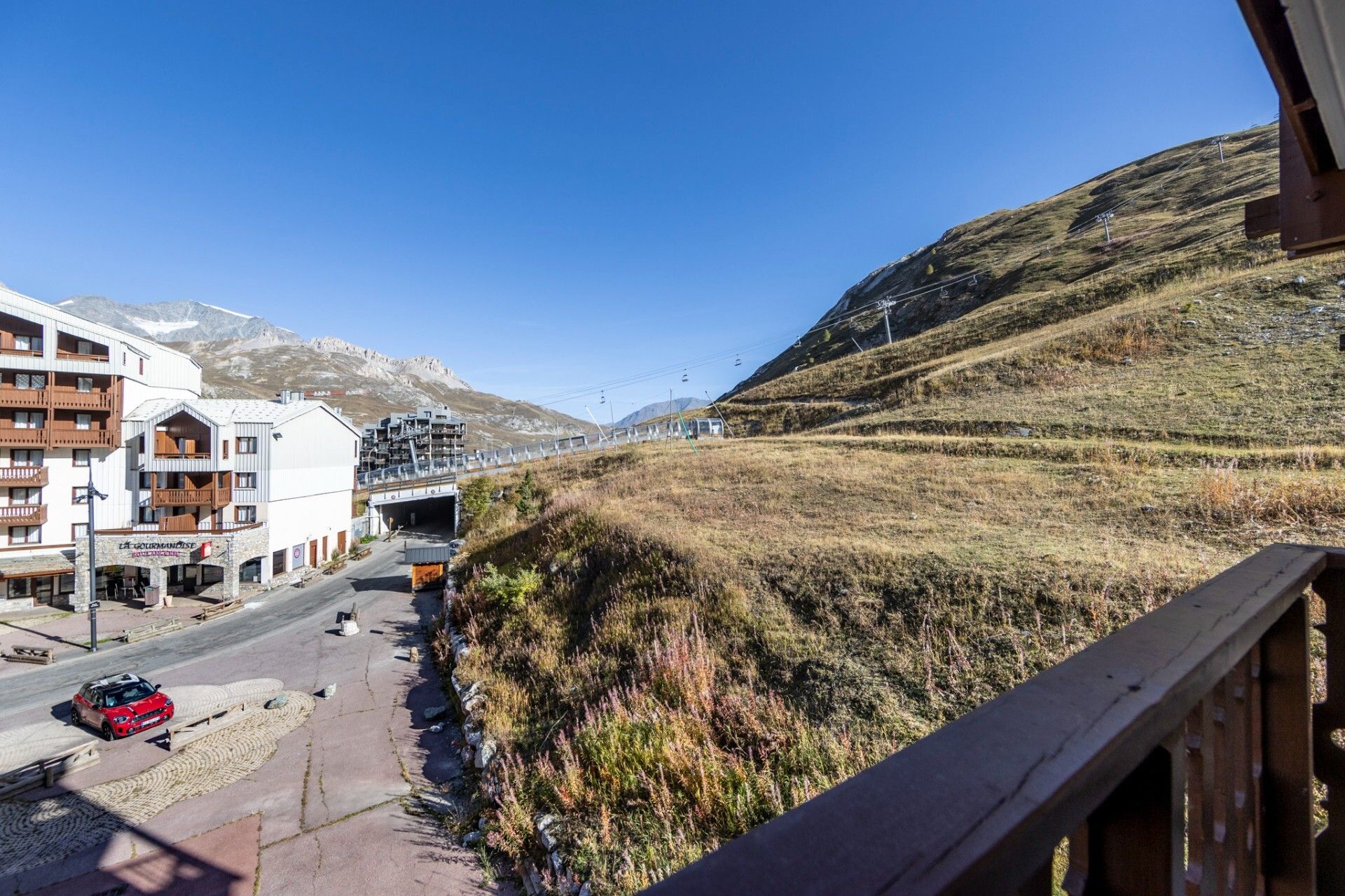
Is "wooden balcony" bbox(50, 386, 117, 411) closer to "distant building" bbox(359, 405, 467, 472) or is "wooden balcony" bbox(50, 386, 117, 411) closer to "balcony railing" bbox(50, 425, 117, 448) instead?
"balcony railing" bbox(50, 425, 117, 448)

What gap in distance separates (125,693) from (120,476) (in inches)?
852

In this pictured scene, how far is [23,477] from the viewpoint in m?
25.6

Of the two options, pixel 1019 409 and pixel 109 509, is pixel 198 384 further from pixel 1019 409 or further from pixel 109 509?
pixel 1019 409

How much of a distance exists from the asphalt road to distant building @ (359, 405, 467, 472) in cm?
4475

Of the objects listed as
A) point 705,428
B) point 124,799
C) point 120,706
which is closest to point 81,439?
point 120,706

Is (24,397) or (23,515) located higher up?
(24,397)

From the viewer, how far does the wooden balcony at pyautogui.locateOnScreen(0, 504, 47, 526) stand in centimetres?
2508

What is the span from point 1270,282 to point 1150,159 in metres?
90.3

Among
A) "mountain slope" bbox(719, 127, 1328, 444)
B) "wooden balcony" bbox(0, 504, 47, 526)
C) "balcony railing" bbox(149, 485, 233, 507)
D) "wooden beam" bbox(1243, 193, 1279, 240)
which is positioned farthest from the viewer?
"balcony railing" bbox(149, 485, 233, 507)

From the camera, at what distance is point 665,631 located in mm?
8414

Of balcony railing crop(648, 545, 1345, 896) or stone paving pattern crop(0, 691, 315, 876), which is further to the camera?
stone paving pattern crop(0, 691, 315, 876)

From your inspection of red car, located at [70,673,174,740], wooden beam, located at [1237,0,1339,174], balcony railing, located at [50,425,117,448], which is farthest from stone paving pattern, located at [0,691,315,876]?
balcony railing, located at [50,425,117,448]

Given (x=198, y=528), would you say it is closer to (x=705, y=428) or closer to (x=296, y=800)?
(x=296, y=800)

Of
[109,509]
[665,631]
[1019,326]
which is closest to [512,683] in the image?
[665,631]
